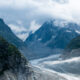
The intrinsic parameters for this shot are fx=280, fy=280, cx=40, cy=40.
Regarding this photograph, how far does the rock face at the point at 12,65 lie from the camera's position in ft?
188

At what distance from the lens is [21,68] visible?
198 feet

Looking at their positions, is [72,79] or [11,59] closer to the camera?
[11,59]

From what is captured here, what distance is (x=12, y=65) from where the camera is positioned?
59.2 meters

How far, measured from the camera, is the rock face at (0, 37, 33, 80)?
188 ft

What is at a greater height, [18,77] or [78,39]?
[78,39]

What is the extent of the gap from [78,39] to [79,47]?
52.2 feet

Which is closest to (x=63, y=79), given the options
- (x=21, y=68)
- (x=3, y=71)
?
(x=21, y=68)

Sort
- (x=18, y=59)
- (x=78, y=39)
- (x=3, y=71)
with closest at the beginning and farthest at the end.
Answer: (x=3, y=71)
(x=18, y=59)
(x=78, y=39)

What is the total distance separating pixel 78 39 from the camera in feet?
535


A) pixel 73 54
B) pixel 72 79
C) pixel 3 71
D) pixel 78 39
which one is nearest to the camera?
pixel 3 71

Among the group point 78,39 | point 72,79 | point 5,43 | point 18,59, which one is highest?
point 78,39

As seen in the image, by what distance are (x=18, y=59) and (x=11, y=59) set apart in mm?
1837

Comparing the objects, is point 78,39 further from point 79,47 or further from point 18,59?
point 18,59

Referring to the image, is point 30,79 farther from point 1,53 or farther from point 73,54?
point 73,54
